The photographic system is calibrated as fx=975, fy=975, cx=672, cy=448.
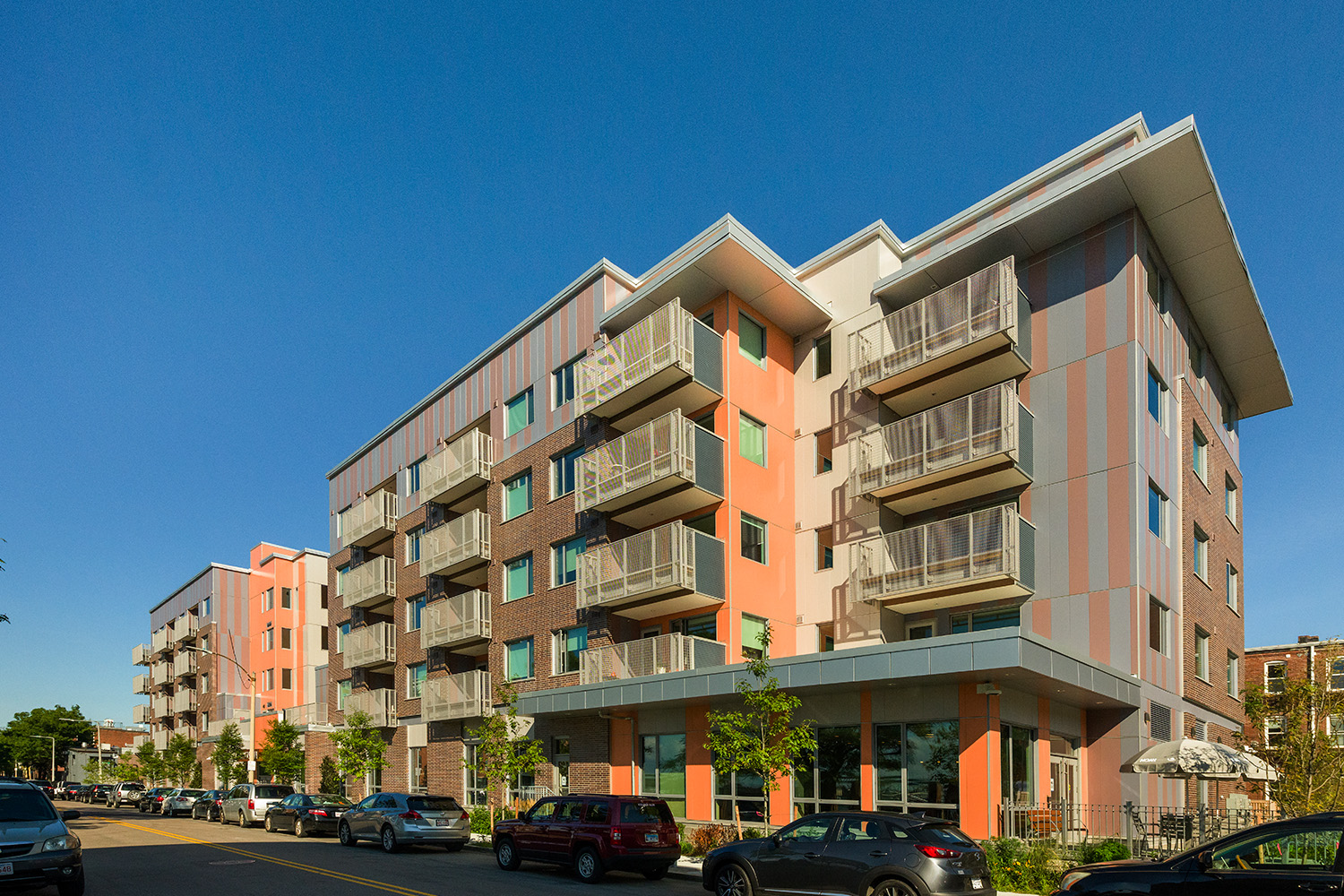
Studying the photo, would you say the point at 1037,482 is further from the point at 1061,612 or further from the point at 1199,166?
the point at 1199,166

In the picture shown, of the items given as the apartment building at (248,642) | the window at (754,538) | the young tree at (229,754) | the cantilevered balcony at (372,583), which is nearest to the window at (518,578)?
the window at (754,538)

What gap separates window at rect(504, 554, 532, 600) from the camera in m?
34.4

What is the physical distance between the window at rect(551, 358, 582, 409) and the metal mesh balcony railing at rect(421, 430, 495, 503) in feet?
14.9

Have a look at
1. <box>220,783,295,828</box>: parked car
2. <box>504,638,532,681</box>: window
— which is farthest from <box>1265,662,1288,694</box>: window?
<box>220,783,295,828</box>: parked car

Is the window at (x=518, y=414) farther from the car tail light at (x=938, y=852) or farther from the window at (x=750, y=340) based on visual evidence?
the car tail light at (x=938, y=852)

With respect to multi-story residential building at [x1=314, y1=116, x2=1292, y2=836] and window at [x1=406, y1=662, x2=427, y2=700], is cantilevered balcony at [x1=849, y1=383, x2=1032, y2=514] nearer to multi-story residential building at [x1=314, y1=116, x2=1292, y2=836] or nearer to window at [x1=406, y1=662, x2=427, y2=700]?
multi-story residential building at [x1=314, y1=116, x2=1292, y2=836]

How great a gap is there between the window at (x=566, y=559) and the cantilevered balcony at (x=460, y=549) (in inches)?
175

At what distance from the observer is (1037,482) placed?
2484cm

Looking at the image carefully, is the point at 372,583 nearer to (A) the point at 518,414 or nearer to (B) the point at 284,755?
(B) the point at 284,755

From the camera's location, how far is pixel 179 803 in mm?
46344

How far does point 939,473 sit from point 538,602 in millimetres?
14847

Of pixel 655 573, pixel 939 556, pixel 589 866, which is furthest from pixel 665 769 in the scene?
pixel 939 556

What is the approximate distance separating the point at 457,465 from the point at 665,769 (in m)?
16.2

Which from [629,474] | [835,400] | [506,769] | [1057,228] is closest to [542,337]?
A: [629,474]
